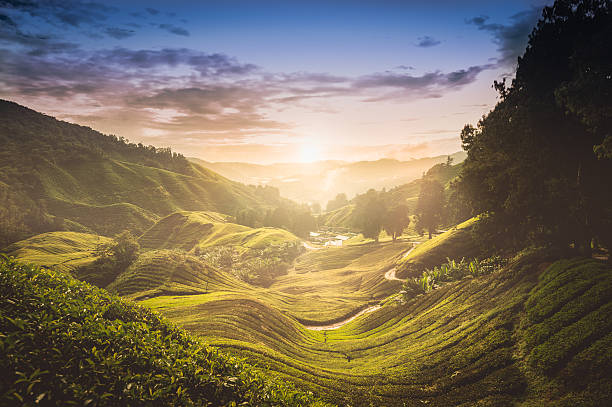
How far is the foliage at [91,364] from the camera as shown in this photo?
564 cm

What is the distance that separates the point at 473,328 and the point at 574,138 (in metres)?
17.4

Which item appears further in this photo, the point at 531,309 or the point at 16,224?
the point at 16,224

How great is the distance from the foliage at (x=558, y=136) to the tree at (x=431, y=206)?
47626 millimetres

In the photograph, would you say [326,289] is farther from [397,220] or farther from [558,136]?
[558,136]

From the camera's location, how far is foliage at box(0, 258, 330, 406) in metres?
5.64

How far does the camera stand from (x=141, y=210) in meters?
186

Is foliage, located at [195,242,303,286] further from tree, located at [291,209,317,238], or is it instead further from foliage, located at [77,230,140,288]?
tree, located at [291,209,317,238]

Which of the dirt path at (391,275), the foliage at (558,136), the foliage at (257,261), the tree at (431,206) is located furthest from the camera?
the foliage at (257,261)

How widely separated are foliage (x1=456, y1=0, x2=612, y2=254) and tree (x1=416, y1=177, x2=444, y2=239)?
47.6m

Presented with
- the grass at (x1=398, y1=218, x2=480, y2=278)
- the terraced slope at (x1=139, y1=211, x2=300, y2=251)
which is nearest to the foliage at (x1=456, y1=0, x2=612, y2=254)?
the grass at (x1=398, y1=218, x2=480, y2=278)

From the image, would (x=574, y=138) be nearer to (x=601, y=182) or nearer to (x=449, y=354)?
(x=601, y=182)

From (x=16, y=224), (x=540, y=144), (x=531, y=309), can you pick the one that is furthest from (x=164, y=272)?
(x=16, y=224)

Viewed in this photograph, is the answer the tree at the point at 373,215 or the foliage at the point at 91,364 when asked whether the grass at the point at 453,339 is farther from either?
the tree at the point at 373,215

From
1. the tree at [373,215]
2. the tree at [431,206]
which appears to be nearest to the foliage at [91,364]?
the tree at [431,206]
